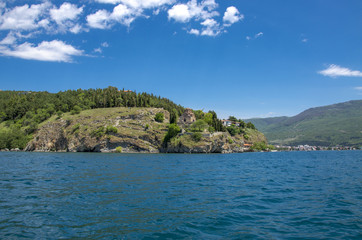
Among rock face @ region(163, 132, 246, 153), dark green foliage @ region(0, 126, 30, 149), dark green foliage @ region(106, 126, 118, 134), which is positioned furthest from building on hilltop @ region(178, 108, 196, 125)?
dark green foliage @ region(0, 126, 30, 149)

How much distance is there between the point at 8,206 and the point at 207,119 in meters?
127

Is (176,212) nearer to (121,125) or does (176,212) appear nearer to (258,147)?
(121,125)

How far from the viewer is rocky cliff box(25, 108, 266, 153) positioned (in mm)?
102500

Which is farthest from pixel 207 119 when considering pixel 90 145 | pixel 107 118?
pixel 90 145

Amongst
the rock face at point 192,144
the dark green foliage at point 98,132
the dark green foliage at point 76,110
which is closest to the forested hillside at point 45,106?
the dark green foliage at point 76,110

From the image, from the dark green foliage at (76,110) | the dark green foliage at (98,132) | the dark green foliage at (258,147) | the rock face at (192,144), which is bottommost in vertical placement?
the dark green foliage at (258,147)

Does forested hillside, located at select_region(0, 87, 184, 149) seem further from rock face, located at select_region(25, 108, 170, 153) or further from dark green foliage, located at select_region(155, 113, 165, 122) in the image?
rock face, located at select_region(25, 108, 170, 153)

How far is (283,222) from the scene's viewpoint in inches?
385

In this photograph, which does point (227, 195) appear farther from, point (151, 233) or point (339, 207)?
point (151, 233)

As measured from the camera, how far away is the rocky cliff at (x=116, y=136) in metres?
102

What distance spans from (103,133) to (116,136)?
646 cm

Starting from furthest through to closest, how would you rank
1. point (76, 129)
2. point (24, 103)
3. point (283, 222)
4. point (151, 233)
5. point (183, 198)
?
point (24, 103) → point (76, 129) → point (183, 198) → point (283, 222) → point (151, 233)

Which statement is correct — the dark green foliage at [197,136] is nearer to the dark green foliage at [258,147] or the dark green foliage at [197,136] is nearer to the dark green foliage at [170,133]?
the dark green foliage at [170,133]

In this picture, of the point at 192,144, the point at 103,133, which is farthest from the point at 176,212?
the point at 103,133
